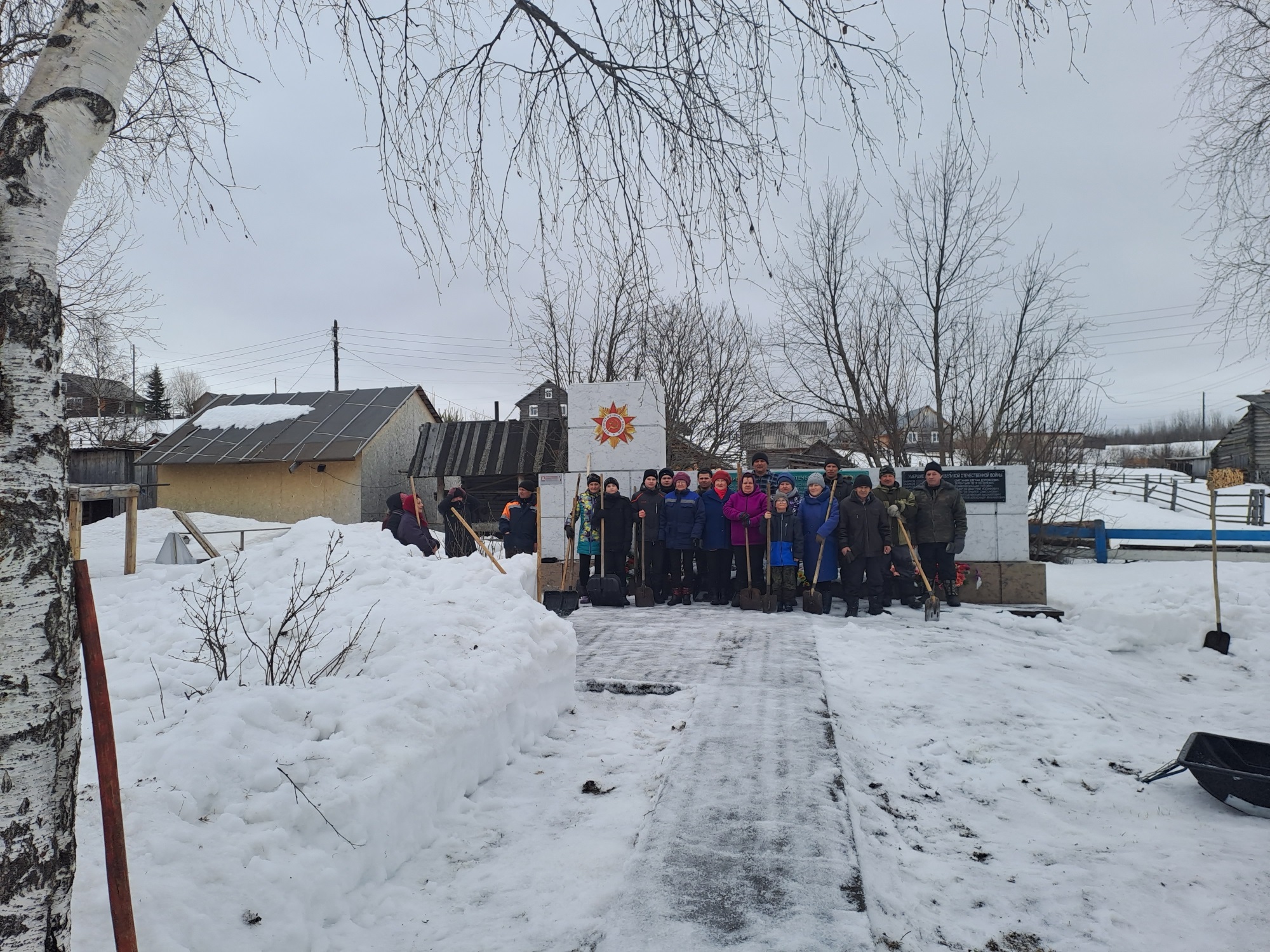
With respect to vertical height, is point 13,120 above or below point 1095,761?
above

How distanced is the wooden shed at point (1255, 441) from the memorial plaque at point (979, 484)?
29.5 meters

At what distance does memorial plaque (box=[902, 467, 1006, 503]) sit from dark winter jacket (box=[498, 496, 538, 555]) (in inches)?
203

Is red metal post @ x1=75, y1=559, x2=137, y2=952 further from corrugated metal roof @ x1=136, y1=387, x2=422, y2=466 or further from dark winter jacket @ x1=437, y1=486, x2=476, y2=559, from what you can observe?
corrugated metal roof @ x1=136, y1=387, x2=422, y2=466

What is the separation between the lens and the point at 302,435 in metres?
22.3

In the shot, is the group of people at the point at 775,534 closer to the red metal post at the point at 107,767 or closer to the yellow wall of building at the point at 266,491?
the red metal post at the point at 107,767

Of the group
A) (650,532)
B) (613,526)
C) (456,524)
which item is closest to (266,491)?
(456,524)

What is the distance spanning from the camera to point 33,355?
5.45 ft

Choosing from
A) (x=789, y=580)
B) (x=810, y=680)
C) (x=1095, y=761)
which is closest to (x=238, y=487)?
(x=789, y=580)

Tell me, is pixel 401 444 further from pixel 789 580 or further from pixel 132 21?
pixel 132 21

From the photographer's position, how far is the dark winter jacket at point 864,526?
897 cm

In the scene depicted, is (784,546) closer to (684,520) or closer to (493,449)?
(684,520)

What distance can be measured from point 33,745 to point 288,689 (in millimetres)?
1972

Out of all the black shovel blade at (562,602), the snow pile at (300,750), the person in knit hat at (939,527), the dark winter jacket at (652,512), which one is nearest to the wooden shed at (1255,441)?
the person in knit hat at (939,527)

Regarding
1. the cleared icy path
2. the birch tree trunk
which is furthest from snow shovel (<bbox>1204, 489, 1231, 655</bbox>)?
the birch tree trunk
